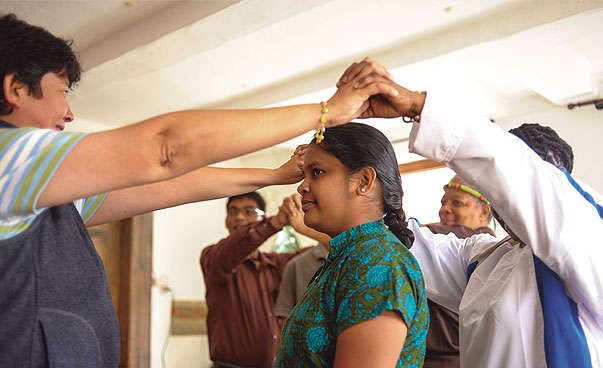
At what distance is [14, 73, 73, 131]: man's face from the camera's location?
124 cm

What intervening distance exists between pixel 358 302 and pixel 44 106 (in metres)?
0.79

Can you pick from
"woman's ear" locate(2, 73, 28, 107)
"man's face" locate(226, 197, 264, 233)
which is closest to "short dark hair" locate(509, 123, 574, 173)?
"woman's ear" locate(2, 73, 28, 107)

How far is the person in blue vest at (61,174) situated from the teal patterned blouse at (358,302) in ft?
1.13

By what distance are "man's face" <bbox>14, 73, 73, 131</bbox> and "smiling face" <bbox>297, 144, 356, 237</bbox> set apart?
65cm

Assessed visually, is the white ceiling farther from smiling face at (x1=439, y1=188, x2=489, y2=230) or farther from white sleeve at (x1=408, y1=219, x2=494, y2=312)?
white sleeve at (x1=408, y1=219, x2=494, y2=312)

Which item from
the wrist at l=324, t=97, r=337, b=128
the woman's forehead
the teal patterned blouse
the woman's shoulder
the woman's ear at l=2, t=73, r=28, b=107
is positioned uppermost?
the woman's ear at l=2, t=73, r=28, b=107

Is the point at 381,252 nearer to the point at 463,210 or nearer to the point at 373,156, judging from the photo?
the point at 373,156

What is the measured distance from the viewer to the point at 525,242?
1413 millimetres

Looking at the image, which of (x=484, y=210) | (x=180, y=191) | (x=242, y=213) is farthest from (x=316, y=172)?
(x=242, y=213)

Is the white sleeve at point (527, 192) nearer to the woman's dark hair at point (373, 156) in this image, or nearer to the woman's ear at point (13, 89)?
the woman's dark hair at point (373, 156)

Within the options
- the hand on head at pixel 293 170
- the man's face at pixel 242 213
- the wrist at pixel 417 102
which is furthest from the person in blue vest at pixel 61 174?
the man's face at pixel 242 213

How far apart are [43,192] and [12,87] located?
0.30 m

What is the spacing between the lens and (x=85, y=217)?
148cm

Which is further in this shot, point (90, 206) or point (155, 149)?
point (90, 206)
